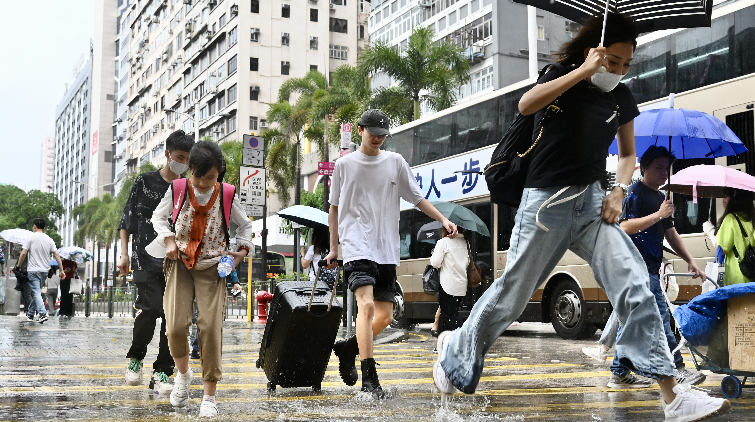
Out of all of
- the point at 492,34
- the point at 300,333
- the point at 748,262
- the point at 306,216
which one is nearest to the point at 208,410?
the point at 300,333

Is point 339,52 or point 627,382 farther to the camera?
point 339,52

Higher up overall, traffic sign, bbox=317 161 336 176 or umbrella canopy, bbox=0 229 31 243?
traffic sign, bbox=317 161 336 176

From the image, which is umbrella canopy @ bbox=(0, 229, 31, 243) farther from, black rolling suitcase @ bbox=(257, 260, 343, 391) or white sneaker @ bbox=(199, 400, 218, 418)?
white sneaker @ bbox=(199, 400, 218, 418)

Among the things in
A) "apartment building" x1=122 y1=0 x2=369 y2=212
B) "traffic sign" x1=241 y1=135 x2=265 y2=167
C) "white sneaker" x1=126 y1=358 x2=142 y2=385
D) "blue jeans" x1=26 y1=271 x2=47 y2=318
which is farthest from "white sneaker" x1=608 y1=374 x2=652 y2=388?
"apartment building" x1=122 y1=0 x2=369 y2=212

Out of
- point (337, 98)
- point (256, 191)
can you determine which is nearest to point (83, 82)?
point (337, 98)

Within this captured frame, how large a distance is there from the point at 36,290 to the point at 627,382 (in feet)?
47.4

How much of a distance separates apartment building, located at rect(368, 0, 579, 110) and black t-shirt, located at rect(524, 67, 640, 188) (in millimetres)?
39999

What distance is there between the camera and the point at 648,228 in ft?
20.2

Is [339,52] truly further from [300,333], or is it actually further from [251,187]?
[300,333]

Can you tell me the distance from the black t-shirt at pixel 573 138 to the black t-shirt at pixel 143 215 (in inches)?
118

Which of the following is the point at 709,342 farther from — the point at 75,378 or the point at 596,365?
the point at 75,378

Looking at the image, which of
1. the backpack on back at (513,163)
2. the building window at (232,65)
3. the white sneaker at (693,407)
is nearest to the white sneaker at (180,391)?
the backpack on back at (513,163)

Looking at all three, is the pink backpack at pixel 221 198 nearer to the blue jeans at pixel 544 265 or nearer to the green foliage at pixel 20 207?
the blue jeans at pixel 544 265

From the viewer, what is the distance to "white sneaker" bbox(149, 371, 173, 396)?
548cm
